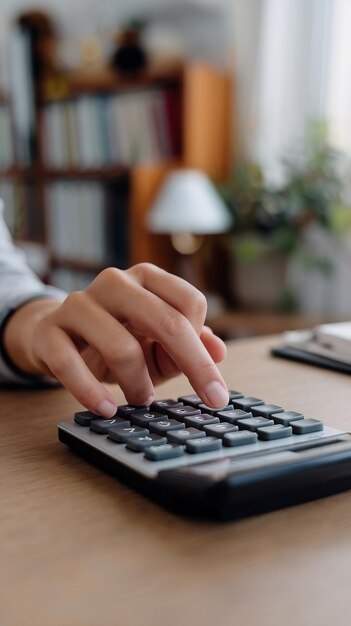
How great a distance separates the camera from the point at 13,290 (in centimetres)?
75

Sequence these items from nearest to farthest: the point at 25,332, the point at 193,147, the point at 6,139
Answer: the point at 25,332 < the point at 193,147 < the point at 6,139

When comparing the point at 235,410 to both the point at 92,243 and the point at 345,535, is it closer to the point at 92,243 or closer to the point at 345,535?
the point at 345,535

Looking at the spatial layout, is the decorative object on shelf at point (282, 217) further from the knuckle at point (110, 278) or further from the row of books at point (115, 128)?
the knuckle at point (110, 278)

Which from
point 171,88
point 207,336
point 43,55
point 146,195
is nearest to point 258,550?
point 207,336

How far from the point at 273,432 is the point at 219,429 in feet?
0.10

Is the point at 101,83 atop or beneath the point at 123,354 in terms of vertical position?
atop

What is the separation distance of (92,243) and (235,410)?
2712 millimetres

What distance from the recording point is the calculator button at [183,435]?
1.33ft

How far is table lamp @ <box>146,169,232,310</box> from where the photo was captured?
7.84 ft

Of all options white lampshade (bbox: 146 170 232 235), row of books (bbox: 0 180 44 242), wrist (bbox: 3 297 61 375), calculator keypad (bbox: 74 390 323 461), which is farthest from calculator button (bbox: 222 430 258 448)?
row of books (bbox: 0 180 44 242)

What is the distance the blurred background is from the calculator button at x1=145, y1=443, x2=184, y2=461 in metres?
1.82

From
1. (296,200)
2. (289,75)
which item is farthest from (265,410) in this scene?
(289,75)

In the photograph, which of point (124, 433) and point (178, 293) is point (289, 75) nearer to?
point (178, 293)

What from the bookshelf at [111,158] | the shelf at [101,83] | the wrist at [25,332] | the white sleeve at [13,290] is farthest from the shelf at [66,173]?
the wrist at [25,332]
